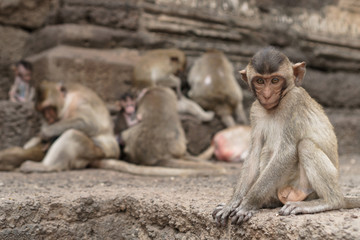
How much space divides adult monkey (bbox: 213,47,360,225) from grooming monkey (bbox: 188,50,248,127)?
417cm

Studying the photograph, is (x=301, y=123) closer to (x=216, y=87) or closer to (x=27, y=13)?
(x=216, y=87)

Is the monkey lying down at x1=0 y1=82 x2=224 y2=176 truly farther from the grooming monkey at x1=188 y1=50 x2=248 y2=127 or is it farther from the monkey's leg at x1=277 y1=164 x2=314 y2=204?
the monkey's leg at x1=277 y1=164 x2=314 y2=204

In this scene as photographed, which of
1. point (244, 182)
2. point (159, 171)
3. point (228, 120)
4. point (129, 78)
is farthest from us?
point (228, 120)

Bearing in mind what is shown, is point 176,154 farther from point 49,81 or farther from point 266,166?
point 266,166

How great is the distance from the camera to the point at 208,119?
271 inches

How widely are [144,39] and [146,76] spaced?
2.47 ft

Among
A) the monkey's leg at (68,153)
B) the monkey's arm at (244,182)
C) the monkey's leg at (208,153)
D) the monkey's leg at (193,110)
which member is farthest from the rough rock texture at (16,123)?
the monkey's arm at (244,182)

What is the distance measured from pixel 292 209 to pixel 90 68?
454 centimetres

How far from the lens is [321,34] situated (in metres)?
8.41

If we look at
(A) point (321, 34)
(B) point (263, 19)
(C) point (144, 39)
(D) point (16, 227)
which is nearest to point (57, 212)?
(D) point (16, 227)

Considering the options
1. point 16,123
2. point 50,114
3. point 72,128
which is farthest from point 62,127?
point 16,123

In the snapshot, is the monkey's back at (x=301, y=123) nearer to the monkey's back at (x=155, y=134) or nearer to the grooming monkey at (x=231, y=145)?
the monkey's back at (x=155, y=134)

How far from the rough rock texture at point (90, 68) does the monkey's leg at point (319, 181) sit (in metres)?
4.43

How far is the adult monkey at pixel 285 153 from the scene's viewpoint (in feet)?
8.38
